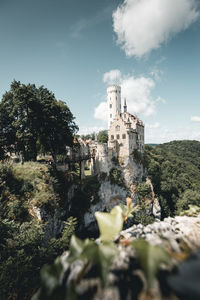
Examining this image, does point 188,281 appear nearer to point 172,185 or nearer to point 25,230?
point 25,230

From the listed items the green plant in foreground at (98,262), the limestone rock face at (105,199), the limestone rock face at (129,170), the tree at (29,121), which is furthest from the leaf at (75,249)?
the limestone rock face at (129,170)

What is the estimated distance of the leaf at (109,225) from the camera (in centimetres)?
210

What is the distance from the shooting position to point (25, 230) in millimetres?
10484

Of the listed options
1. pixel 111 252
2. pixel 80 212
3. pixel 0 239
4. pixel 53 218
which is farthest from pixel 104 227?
pixel 80 212

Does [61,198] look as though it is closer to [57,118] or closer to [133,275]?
[57,118]

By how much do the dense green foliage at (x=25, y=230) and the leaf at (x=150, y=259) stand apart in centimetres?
834

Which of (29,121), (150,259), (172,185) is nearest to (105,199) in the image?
(29,121)

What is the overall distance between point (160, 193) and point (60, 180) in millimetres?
36356

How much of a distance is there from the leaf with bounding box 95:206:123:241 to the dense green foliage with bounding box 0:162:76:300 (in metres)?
7.70

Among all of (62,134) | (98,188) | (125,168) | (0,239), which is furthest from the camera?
(125,168)

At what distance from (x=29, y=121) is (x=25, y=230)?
14217 millimetres

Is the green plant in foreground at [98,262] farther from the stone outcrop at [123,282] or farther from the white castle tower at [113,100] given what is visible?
the white castle tower at [113,100]

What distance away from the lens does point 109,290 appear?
157cm

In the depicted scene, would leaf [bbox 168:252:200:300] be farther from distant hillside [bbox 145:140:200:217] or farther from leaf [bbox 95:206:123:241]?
distant hillside [bbox 145:140:200:217]
